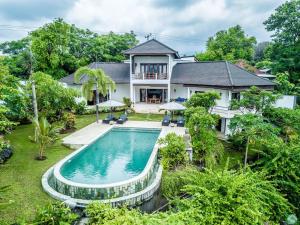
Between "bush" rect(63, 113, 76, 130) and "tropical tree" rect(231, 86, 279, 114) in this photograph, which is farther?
"bush" rect(63, 113, 76, 130)

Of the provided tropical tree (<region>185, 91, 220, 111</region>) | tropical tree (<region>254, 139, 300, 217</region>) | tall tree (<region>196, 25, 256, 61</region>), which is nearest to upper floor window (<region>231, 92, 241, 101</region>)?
tropical tree (<region>185, 91, 220, 111</region>)

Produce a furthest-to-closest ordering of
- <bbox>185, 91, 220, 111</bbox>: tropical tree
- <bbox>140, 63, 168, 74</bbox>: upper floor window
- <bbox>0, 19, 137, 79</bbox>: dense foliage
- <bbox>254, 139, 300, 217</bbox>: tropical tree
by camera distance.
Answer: <bbox>140, 63, 168, 74</bbox>: upper floor window → <bbox>0, 19, 137, 79</bbox>: dense foliage → <bbox>185, 91, 220, 111</bbox>: tropical tree → <bbox>254, 139, 300, 217</bbox>: tropical tree

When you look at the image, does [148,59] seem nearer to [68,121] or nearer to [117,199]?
[68,121]

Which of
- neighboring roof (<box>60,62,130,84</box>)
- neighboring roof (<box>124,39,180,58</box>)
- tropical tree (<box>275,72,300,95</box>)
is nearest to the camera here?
tropical tree (<box>275,72,300,95</box>)

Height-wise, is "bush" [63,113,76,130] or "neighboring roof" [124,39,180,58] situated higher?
"neighboring roof" [124,39,180,58]

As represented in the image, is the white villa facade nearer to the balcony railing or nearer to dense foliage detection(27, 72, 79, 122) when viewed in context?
the balcony railing
